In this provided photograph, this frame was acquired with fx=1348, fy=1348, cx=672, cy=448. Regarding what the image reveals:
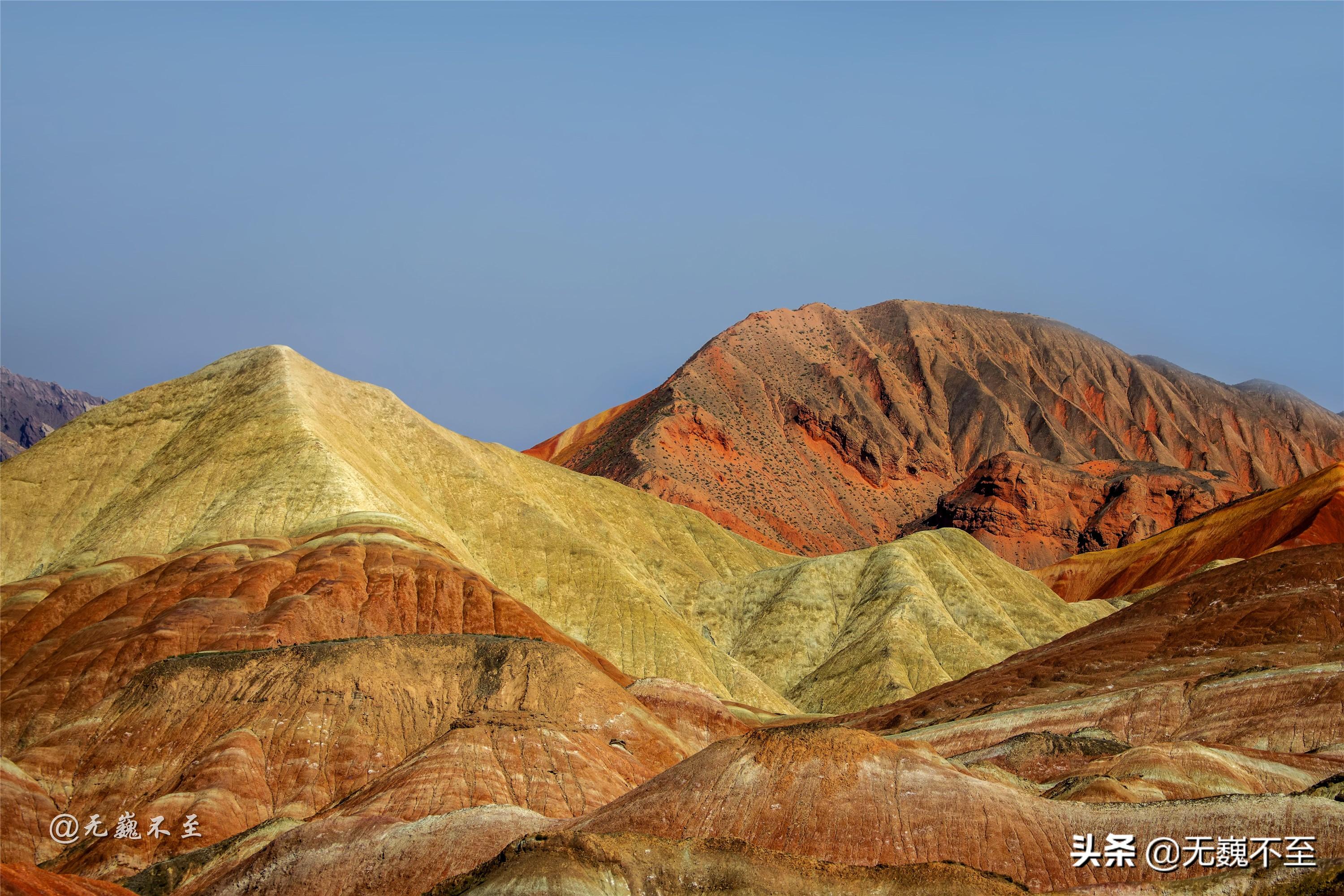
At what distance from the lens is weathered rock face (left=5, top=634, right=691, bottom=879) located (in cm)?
5006

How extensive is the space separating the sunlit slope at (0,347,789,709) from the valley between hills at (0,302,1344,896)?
0.37 meters

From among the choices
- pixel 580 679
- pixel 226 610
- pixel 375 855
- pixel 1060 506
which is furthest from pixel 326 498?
pixel 1060 506

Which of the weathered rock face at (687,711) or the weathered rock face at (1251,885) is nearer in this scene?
the weathered rock face at (1251,885)

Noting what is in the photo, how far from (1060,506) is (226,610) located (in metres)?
132

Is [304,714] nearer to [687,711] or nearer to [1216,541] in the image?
[687,711]

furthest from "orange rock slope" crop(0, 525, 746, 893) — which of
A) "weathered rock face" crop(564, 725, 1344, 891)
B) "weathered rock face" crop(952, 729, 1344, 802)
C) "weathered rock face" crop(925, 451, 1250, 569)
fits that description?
"weathered rock face" crop(925, 451, 1250, 569)

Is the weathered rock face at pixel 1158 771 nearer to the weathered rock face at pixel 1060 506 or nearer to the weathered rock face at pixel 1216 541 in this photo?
the weathered rock face at pixel 1216 541

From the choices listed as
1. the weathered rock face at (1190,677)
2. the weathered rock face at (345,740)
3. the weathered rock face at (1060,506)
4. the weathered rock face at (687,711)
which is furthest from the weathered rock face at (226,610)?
the weathered rock face at (1060,506)

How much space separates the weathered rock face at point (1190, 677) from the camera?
59156 mm

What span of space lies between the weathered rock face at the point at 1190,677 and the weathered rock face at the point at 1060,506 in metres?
84.2

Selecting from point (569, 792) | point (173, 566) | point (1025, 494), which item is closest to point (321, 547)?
point (173, 566)

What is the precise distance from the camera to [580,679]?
6475cm

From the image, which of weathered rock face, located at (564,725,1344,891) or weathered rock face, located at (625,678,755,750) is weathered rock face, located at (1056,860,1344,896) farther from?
weathered rock face, located at (625,678,755,750)

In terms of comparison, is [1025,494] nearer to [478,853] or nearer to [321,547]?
[321,547]
